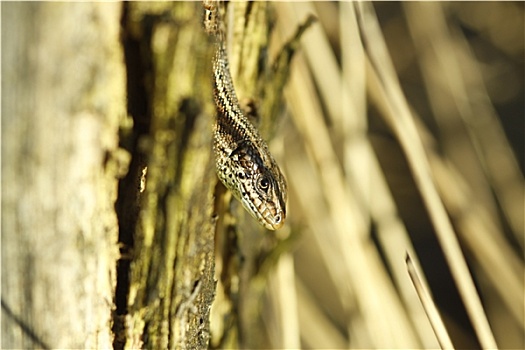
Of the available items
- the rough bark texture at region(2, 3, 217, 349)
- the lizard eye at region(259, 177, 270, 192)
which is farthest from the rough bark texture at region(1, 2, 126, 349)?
the lizard eye at region(259, 177, 270, 192)

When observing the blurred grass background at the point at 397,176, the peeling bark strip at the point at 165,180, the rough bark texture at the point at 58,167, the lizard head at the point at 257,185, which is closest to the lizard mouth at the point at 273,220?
the lizard head at the point at 257,185

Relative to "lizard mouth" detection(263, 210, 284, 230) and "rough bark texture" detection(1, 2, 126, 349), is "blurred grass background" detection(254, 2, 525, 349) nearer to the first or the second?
"lizard mouth" detection(263, 210, 284, 230)

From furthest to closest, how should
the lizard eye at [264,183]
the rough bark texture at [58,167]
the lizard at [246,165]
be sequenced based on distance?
the lizard eye at [264,183], the lizard at [246,165], the rough bark texture at [58,167]

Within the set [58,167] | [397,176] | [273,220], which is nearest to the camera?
[58,167]

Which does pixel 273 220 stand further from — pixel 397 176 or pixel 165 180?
pixel 397 176

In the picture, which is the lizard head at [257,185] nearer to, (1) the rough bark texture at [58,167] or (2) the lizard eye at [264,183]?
(2) the lizard eye at [264,183]

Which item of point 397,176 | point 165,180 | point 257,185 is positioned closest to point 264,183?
point 257,185
